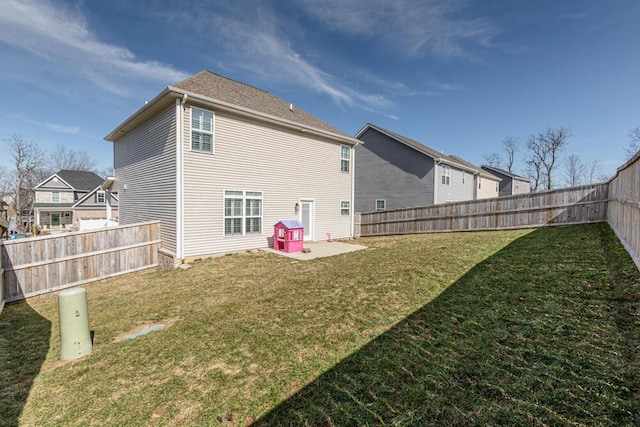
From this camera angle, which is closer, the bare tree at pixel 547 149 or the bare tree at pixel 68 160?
the bare tree at pixel 547 149

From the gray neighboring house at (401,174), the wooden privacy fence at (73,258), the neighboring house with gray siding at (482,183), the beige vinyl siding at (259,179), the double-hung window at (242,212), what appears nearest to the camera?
the wooden privacy fence at (73,258)

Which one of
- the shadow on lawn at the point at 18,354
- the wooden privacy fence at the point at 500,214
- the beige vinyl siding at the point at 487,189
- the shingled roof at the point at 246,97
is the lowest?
the shadow on lawn at the point at 18,354

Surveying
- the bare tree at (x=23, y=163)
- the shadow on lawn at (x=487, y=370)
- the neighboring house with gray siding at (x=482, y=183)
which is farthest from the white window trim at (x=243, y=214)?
the bare tree at (x=23, y=163)

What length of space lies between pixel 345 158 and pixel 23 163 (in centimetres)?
4284

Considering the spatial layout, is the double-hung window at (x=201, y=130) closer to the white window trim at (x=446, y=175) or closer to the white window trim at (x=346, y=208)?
the white window trim at (x=346, y=208)

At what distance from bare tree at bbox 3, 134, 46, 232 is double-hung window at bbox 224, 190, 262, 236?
124ft

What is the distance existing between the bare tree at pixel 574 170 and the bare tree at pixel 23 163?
78307 millimetres

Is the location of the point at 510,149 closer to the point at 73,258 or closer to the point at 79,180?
the point at 73,258

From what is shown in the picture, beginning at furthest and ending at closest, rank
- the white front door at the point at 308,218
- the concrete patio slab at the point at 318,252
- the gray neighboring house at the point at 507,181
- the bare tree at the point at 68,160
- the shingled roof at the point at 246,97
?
the bare tree at the point at 68,160
the gray neighboring house at the point at 507,181
the white front door at the point at 308,218
the shingled roof at the point at 246,97
the concrete patio slab at the point at 318,252

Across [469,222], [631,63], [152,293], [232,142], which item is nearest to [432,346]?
[152,293]

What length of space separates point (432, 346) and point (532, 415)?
126 cm

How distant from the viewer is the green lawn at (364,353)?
2.54m

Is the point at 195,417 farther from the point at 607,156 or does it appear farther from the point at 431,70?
the point at 607,156

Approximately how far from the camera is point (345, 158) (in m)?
14.8
